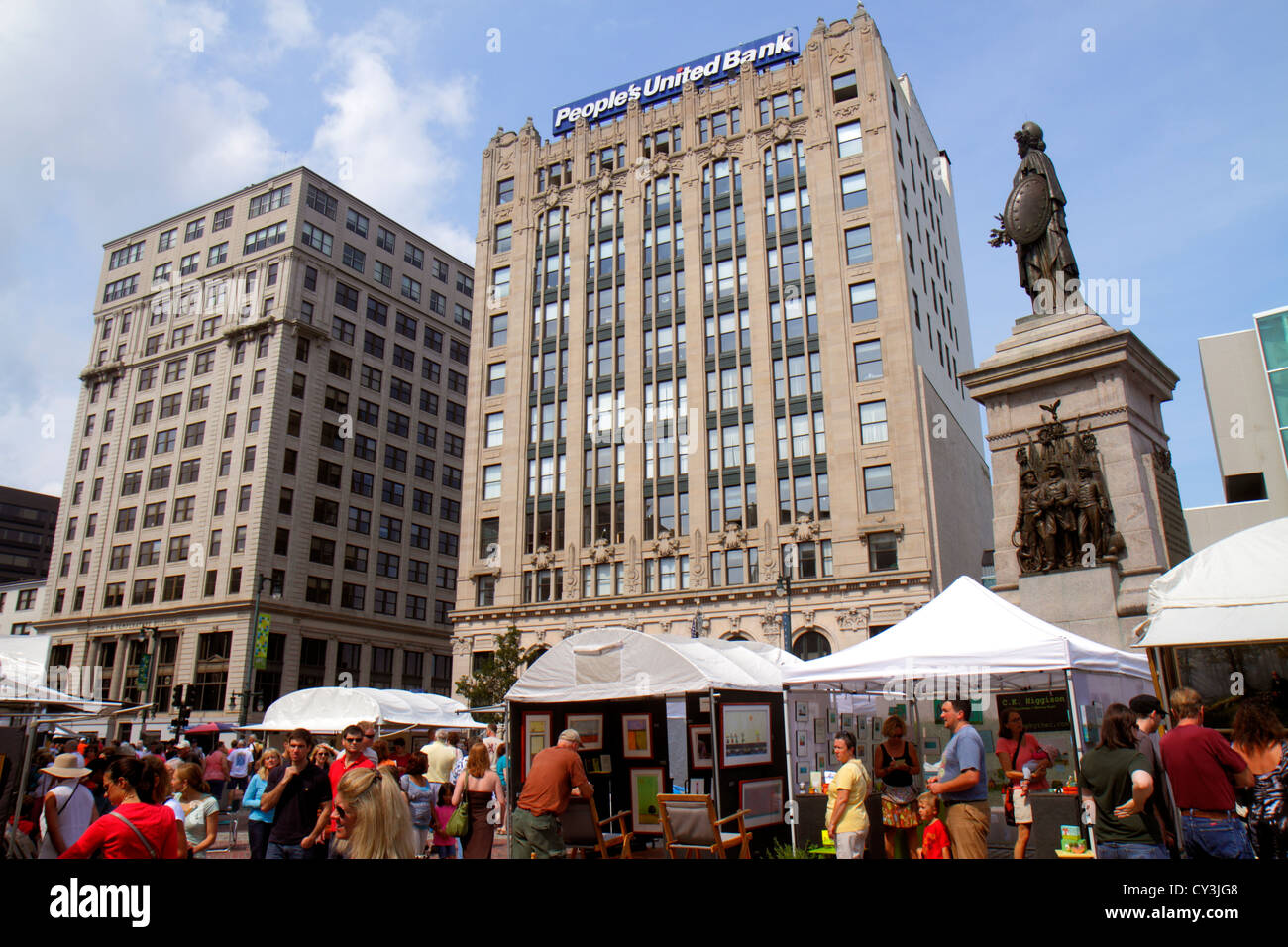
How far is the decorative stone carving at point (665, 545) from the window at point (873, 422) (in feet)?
41.2

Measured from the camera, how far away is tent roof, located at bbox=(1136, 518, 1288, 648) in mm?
7949

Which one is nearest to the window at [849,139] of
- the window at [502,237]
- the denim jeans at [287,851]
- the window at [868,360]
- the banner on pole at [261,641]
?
the window at [868,360]

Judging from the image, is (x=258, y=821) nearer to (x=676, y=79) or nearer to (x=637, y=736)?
(x=637, y=736)

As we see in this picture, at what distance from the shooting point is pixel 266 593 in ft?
205

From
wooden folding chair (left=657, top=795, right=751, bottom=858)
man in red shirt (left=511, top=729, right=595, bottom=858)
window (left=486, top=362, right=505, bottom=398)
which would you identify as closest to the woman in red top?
man in red shirt (left=511, top=729, right=595, bottom=858)

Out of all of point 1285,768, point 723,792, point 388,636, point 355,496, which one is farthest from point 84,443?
point 1285,768

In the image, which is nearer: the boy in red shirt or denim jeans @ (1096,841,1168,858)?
denim jeans @ (1096,841,1168,858)

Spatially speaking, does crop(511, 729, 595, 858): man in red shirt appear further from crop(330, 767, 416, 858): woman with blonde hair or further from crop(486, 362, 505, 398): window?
crop(486, 362, 505, 398): window

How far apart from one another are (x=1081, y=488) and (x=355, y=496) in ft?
220

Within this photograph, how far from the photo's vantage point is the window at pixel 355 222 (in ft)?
254

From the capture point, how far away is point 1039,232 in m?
16.5

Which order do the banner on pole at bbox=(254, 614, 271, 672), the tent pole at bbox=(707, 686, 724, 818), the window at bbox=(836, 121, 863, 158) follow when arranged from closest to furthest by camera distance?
the tent pole at bbox=(707, 686, 724, 818)
the window at bbox=(836, 121, 863, 158)
the banner on pole at bbox=(254, 614, 271, 672)

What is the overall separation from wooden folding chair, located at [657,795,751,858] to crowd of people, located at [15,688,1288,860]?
165 centimetres
